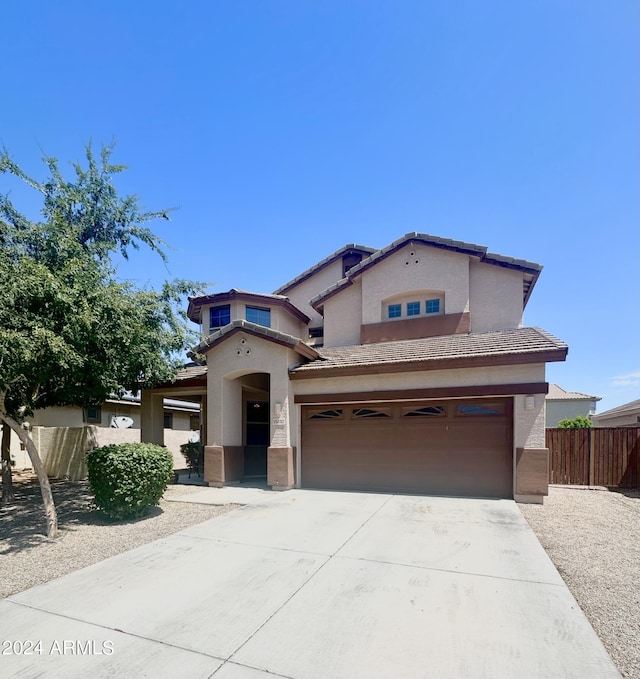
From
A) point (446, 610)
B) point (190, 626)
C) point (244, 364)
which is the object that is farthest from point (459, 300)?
point (190, 626)

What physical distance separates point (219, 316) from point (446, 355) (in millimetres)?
12276

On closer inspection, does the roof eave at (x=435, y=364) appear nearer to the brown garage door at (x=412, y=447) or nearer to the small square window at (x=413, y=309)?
the brown garage door at (x=412, y=447)

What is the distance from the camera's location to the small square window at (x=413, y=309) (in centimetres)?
1644

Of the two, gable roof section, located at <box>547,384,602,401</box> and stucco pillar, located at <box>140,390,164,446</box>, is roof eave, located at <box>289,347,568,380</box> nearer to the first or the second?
stucco pillar, located at <box>140,390,164,446</box>

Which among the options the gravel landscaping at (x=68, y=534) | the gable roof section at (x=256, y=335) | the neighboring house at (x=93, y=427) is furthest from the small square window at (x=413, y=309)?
the neighboring house at (x=93, y=427)

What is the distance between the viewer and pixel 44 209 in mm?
9812

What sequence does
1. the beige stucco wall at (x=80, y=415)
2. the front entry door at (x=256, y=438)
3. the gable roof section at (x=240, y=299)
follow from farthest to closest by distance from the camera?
the gable roof section at (x=240, y=299) → the beige stucco wall at (x=80, y=415) → the front entry door at (x=256, y=438)

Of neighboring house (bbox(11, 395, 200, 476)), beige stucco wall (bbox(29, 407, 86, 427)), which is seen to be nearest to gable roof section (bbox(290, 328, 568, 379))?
neighboring house (bbox(11, 395, 200, 476))

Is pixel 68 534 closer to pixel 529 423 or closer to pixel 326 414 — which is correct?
pixel 326 414

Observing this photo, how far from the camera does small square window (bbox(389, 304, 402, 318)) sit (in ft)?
54.8

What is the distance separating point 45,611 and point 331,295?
1489 centimetres

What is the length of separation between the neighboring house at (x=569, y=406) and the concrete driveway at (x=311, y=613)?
3163 centimetres

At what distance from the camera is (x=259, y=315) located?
19250mm

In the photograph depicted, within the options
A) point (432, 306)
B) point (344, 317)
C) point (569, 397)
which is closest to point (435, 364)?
point (432, 306)
